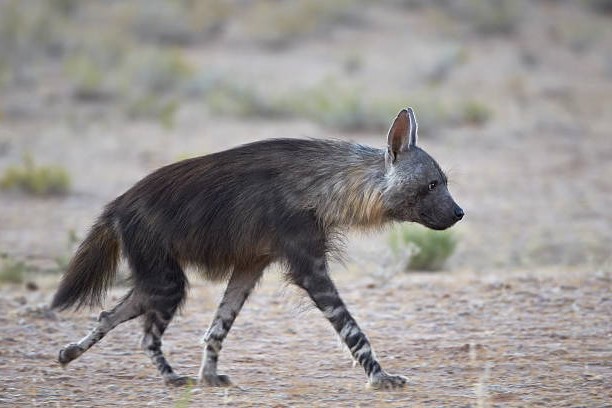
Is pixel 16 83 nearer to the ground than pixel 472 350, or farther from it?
farther from it

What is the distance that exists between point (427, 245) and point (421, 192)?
11.9ft

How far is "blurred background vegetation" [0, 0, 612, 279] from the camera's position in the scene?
12.5 m

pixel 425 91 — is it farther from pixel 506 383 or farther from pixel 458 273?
pixel 506 383

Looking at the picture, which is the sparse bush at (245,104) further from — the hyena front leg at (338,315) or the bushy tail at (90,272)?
the hyena front leg at (338,315)

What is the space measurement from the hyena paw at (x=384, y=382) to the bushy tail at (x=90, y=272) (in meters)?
1.67

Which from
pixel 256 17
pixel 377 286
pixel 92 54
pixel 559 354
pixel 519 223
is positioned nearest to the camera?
pixel 559 354

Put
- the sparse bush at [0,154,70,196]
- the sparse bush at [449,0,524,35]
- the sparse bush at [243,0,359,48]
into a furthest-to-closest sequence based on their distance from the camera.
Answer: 1. the sparse bush at [449,0,524,35]
2. the sparse bush at [243,0,359,48]
3. the sparse bush at [0,154,70,196]

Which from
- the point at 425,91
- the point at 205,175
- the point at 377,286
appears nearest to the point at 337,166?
the point at 205,175

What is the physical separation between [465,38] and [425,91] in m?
6.13

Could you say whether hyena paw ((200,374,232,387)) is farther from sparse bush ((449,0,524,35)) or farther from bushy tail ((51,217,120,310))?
sparse bush ((449,0,524,35))

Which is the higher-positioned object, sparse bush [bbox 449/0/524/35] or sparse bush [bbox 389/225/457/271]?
sparse bush [bbox 449/0/524/35]

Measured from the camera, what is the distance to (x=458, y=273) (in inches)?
368

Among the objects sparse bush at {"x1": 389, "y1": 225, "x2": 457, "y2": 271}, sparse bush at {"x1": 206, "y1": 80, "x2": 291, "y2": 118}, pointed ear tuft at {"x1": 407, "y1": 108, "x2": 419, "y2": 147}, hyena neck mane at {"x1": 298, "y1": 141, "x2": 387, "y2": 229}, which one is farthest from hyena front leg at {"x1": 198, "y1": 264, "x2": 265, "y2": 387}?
sparse bush at {"x1": 206, "y1": 80, "x2": 291, "y2": 118}

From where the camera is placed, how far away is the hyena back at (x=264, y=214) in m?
5.89
